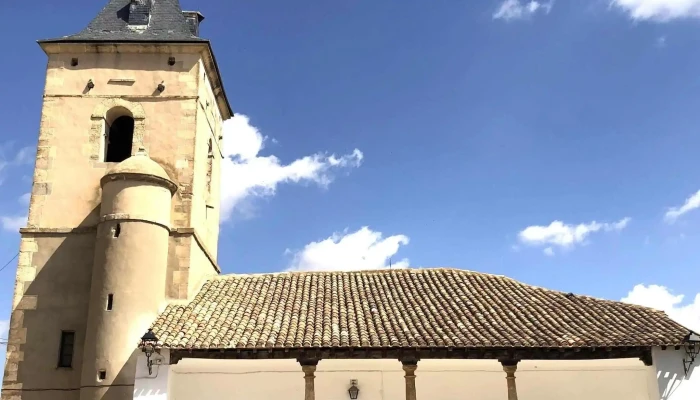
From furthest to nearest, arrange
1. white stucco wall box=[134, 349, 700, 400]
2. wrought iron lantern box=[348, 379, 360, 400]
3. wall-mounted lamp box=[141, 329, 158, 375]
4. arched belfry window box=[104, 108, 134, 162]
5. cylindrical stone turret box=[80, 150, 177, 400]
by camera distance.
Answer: arched belfry window box=[104, 108, 134, 162]
wrought iron lantern box=[348, 379, 360, 400]
white stucco wall box=[134, 349, 700, 400]
cylindrical stone turret box=[80, 150, 177, 400]
wall-mounted lamp box=[141, 329, 158, 375]

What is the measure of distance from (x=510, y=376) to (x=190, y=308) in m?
7.09

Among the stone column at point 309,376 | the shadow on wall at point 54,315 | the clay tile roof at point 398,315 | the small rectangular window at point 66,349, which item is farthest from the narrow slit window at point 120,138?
the stone column at point 309,376

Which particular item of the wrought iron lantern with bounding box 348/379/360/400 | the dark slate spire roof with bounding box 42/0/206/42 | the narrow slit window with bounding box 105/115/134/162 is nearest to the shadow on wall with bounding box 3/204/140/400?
the narrow slit window with bounding box 105/115/134/162

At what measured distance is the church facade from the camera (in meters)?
13.0

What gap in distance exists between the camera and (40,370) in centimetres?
1416

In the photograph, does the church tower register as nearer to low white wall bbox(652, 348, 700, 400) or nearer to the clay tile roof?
the clay tile roof

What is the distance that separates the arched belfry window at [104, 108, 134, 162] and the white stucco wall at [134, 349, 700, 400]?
6.15m

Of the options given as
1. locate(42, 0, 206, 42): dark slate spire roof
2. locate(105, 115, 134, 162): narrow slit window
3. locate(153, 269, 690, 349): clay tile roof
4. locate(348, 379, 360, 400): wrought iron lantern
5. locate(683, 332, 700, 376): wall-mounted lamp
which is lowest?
locate(348, 379, 360, 400): wrought iron lantern

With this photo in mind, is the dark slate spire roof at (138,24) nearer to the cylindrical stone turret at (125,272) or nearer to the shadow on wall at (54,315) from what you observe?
the cylindrical stone turret at (125,272)

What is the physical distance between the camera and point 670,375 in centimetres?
1317

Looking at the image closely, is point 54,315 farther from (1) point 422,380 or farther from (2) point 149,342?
(1) point 422,380

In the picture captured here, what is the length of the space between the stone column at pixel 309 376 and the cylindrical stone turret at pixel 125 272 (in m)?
3.51

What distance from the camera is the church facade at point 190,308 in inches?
511

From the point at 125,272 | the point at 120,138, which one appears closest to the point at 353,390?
Answer: the point at 125,272
